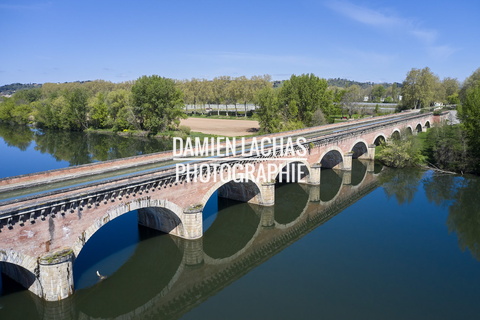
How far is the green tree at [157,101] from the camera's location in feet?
199

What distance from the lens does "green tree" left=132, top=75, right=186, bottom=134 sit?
60.6 meters

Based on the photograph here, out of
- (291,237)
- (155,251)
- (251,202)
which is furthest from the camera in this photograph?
(251,202)

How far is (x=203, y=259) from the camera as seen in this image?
21.1 m

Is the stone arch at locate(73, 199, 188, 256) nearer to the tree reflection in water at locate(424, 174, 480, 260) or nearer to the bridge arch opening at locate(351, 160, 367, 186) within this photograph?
the tree reflection in water at locate(424, 174, 480, 260)

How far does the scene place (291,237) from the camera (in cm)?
2358

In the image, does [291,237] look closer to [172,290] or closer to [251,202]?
[251,202]

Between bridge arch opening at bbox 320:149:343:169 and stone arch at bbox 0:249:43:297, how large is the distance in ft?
100

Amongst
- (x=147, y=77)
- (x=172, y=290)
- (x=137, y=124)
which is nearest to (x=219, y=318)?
(x=172, y=290)

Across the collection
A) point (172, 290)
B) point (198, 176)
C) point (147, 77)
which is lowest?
point (172, 290)

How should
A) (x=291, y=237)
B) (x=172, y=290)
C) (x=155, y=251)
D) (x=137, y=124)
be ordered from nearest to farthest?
(x=172, y=290) < (x=155, y=251) < (x=291, y=237) < (x=137, y=124)

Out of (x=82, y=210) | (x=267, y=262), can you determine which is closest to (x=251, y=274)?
(x=267, y=262)

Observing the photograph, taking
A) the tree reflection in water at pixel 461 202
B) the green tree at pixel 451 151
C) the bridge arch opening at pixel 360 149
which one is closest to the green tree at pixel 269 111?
the bridge arch opening at pixel 360 149

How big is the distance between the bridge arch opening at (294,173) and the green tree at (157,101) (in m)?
32.4

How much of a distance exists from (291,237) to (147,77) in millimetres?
47780
